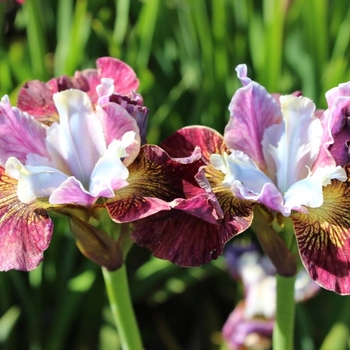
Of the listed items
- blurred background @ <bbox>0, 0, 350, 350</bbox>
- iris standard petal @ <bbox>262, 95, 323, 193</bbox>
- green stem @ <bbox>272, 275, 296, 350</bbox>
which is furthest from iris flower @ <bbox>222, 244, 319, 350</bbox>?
iris standard petal @ <bbox>262, 95, 323, 193</bbox>

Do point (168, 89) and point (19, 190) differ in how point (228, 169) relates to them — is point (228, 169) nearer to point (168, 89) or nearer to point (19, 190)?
point (19, 190)

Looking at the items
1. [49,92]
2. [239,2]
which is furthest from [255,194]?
[239,2]

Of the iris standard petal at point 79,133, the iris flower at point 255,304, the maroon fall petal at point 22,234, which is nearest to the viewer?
the maroon fall petal at point 22,234

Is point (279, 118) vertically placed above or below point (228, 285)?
above

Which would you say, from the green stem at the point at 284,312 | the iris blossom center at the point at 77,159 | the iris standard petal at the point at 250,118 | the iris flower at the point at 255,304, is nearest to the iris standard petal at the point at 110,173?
the iris blossom center at the point at 77,159

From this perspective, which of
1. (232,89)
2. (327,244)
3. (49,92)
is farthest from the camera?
(232,89)

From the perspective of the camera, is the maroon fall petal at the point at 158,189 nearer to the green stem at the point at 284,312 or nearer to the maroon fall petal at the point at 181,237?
the maroon fall petal at the point at 181,237

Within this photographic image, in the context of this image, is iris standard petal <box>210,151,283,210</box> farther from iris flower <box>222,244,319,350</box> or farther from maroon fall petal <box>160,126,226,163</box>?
iris flower <box>222,244,319,350</box>
